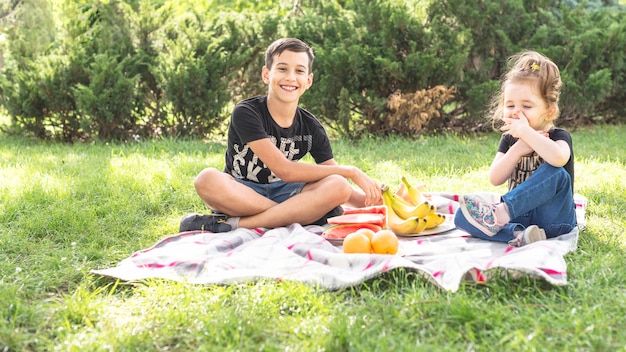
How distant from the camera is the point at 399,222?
152 inches

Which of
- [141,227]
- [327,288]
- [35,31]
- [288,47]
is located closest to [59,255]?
[141,227]

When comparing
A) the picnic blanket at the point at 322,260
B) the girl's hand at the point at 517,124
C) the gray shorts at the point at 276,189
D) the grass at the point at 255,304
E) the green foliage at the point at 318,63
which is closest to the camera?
the grass at the point at 255,304

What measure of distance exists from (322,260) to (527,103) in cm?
147

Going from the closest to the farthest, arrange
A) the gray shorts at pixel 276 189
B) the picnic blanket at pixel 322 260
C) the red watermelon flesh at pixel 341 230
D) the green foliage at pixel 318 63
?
the picnic blanket at pixel 322 260 → the red watermelon flesh at pixel 341 230 → the gray shorts at pixel 276 189 → the green foliage at pixel 318 63

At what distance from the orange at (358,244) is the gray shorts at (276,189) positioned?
905mm

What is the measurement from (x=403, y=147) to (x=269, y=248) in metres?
4.04

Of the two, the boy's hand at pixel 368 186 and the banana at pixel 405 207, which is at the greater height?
the boy's hand at pixel 368 186

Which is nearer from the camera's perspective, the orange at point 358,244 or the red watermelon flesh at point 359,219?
the orange at point 358,244

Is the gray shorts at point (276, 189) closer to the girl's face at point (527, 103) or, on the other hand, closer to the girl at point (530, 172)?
the girl at point (530, 172)

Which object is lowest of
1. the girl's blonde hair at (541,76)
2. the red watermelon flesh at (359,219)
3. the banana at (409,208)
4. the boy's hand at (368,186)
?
the red watermelon flesh at (359,219)

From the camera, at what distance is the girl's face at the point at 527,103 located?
3.66 metres

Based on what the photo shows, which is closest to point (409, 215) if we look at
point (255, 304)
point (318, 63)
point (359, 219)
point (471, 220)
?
point (359, 219)

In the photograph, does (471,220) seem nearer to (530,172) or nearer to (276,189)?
(530,172)

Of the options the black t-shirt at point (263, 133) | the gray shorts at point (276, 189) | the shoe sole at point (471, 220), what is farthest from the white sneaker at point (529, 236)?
the black t-shirt at point (263, 133)
